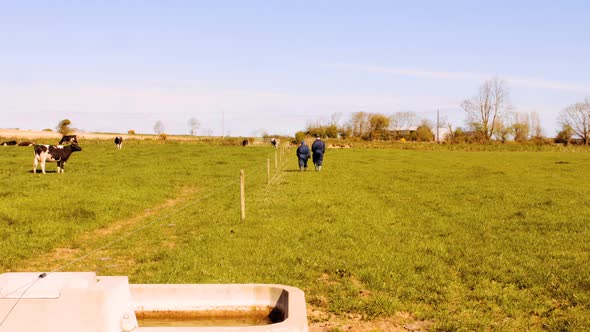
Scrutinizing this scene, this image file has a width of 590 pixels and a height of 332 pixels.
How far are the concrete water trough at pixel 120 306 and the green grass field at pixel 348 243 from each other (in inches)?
71.4

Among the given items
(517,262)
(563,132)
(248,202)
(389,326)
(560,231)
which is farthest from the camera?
(563,132)

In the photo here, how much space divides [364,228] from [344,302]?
5.29m

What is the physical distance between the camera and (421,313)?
21.9 feet

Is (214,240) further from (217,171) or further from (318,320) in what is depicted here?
(217,171)

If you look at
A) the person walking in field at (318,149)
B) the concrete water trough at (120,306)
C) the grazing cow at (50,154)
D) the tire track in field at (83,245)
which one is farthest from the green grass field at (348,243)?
the person walking in field at (318,149)

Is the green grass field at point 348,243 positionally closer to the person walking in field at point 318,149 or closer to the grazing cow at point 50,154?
the grazing cow at point 50,154

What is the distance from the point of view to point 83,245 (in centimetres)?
1095

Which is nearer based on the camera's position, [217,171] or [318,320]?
[318,320]

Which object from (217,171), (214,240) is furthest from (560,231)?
(217,171)

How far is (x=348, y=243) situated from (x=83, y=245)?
6.02 meters

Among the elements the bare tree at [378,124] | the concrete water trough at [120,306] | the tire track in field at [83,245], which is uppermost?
the bare tree at [378,124]

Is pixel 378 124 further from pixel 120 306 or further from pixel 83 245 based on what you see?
pixel 120 306

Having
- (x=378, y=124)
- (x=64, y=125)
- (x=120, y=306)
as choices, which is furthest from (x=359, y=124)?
(x=120, y=306)

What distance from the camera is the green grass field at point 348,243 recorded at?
7.18 m
